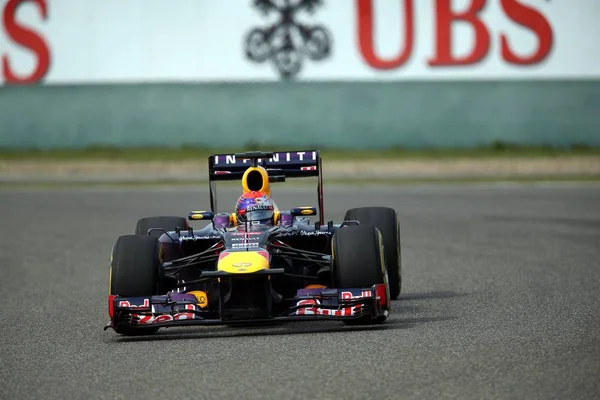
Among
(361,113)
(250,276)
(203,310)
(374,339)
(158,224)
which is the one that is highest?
(158,224)

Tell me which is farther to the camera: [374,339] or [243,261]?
[243,261]

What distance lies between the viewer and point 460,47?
36.8 metres

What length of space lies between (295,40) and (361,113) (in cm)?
260

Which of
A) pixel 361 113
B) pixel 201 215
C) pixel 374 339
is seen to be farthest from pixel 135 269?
pixel 361 113

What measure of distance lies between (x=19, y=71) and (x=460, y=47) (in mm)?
11634

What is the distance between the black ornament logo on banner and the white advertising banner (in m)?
0.03

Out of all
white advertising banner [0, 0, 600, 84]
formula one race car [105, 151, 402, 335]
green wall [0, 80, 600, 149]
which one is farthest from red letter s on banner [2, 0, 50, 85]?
formula one race car [105, 151, 402, 335]

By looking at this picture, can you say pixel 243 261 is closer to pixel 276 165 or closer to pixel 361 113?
pixel 276 165

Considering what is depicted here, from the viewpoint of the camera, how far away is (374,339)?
897 centimetres

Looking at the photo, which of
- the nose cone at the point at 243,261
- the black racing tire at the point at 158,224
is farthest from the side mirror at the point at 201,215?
the nose cone at the point at 243,261

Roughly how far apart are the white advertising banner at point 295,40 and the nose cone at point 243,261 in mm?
27879

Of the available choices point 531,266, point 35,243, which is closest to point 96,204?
point 35,243

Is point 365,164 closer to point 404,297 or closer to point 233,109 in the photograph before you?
point 233,109

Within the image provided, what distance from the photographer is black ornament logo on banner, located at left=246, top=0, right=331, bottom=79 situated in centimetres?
3725
